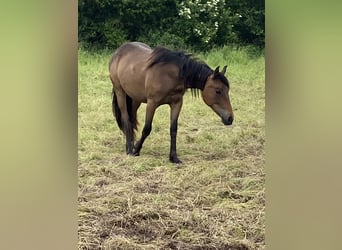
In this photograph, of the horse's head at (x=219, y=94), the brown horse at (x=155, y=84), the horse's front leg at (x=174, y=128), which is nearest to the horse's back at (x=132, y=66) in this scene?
the brown horse at (x=155, y=84)

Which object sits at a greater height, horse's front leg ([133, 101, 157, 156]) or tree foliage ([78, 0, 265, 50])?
tree foliage ([78, 0, 265, 50])

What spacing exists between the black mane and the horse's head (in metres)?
0.01

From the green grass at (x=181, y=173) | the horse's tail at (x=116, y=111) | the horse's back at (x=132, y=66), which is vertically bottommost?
the green grass at (x=181, y=173)

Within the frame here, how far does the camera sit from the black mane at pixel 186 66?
2.85 m

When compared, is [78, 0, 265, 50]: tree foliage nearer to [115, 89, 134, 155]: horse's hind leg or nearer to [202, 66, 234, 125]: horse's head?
[202, 66, 234, 125]: horse's head

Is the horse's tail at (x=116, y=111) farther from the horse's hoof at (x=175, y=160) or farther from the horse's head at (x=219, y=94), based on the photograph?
the horse's head at (x=219, y=94)

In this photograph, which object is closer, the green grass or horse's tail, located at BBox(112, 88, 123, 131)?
the green grass

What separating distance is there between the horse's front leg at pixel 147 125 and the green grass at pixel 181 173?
0.09 ft

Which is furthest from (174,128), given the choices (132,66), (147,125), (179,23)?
(179,23)

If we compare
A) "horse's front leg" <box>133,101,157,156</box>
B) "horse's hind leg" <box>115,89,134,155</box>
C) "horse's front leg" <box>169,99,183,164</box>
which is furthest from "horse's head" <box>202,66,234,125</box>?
"horse's hind leg" <box>115,89,134,155</box>

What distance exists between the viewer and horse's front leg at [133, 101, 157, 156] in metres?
2.85
